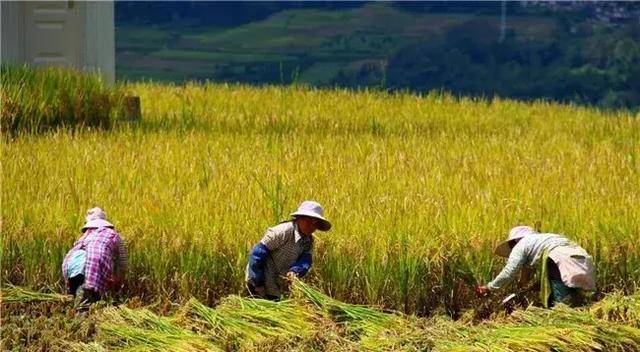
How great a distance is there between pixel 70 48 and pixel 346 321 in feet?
32.0

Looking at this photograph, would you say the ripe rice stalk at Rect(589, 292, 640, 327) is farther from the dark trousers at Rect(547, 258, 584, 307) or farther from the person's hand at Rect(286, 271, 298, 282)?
the person's hand at Rect(286, 271, 298, 282)

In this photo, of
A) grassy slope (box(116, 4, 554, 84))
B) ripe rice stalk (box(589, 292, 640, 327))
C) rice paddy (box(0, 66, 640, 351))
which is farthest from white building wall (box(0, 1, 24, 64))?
grassy slope (box(116, 4, 554, 84))

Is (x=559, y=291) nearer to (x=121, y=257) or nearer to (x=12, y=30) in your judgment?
(x=121, y=257)

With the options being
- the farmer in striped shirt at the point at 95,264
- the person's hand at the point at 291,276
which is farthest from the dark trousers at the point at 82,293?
the person's hand at the point at 291,276

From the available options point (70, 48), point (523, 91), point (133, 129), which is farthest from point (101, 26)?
point (523, 91)

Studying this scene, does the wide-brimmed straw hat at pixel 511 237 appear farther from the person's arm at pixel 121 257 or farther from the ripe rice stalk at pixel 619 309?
the person's arm at pixel 121 257

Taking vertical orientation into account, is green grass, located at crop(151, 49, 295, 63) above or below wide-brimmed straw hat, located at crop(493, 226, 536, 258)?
below

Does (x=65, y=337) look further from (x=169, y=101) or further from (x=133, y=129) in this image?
(x=169, y=101)

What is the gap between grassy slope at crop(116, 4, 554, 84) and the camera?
6019 centimetres

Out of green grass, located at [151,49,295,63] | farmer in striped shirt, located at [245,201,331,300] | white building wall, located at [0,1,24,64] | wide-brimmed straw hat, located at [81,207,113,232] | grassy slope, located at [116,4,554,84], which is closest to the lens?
farmer in striped shirt, located at [245,201,331,300]

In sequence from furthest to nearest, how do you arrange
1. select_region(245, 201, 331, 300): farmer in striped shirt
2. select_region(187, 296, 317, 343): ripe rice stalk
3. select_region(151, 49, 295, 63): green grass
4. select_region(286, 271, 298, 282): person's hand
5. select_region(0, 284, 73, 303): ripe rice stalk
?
select_region(151, 49, 295, 63): green grass, select_region(0, 284, 73, 303): ripe rice stalk, select_region(245, 201, 331, 300): farmer in striped shirt, select_region(286, 271, 298, 282): person's hand, select_region(187, 296, 317, 343): ripe rice stalk

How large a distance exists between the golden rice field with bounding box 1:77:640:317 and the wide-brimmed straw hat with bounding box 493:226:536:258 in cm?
12

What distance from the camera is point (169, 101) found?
17875 millimetres

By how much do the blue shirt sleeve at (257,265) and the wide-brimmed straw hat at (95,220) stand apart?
904mm
